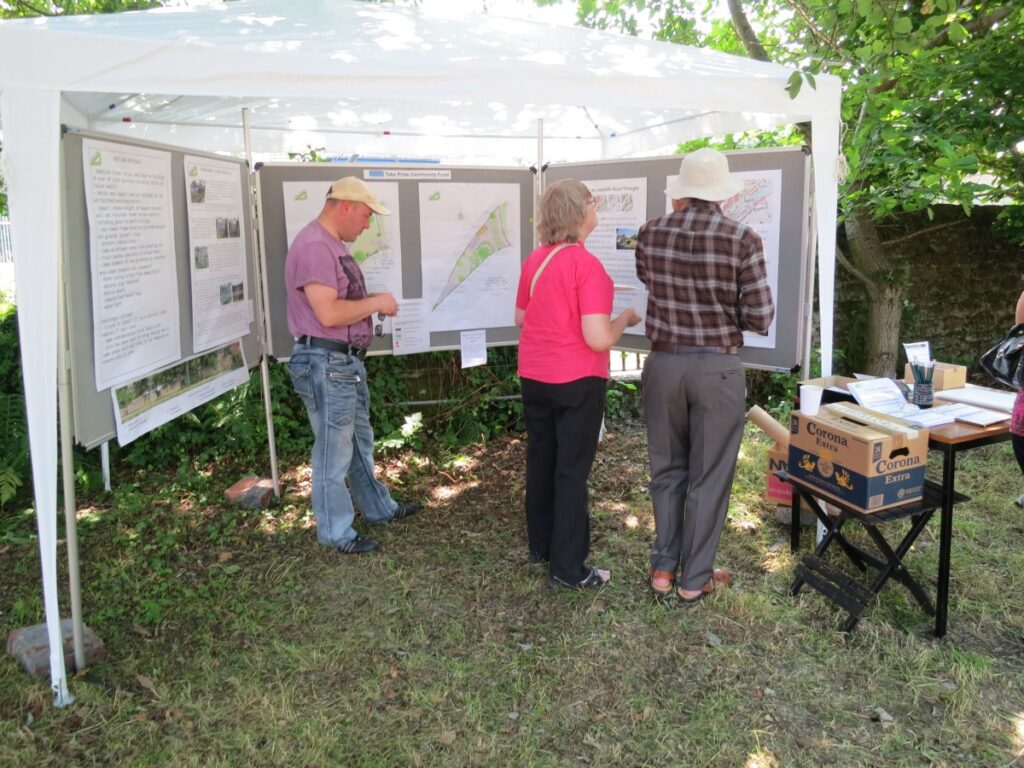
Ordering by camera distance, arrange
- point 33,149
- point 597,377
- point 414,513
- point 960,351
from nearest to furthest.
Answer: point 33,149
point 597,377
point 414,513
point 960,351

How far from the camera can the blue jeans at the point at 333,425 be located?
12.1 feet

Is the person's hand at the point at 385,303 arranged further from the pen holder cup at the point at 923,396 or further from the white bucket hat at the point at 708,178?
the pen holder cup at the point at 923,396

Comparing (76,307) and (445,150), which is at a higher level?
(445,150)

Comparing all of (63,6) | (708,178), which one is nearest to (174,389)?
(708,178)

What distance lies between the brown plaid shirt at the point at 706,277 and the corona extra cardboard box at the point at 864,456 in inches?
22.4

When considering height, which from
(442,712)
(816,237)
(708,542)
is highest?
(816,237)

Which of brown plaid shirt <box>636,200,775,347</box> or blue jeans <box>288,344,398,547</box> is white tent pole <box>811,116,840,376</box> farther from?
blue jeans <box>288,344,398,547</box>

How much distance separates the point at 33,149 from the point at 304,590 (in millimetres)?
2193

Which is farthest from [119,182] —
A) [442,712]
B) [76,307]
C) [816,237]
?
[816,237]

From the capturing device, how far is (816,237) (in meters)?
3.72

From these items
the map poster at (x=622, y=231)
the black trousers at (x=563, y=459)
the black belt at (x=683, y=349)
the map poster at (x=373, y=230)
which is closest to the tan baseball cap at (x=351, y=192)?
the map poster at (x=373, y=230)

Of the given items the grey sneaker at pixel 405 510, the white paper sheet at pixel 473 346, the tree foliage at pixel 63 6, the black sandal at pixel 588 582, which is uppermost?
the tree foliage at pixel 63 6

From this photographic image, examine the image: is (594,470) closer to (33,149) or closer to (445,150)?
(445,150)

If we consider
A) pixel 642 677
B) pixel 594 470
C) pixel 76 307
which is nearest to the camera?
pixel 76 307
